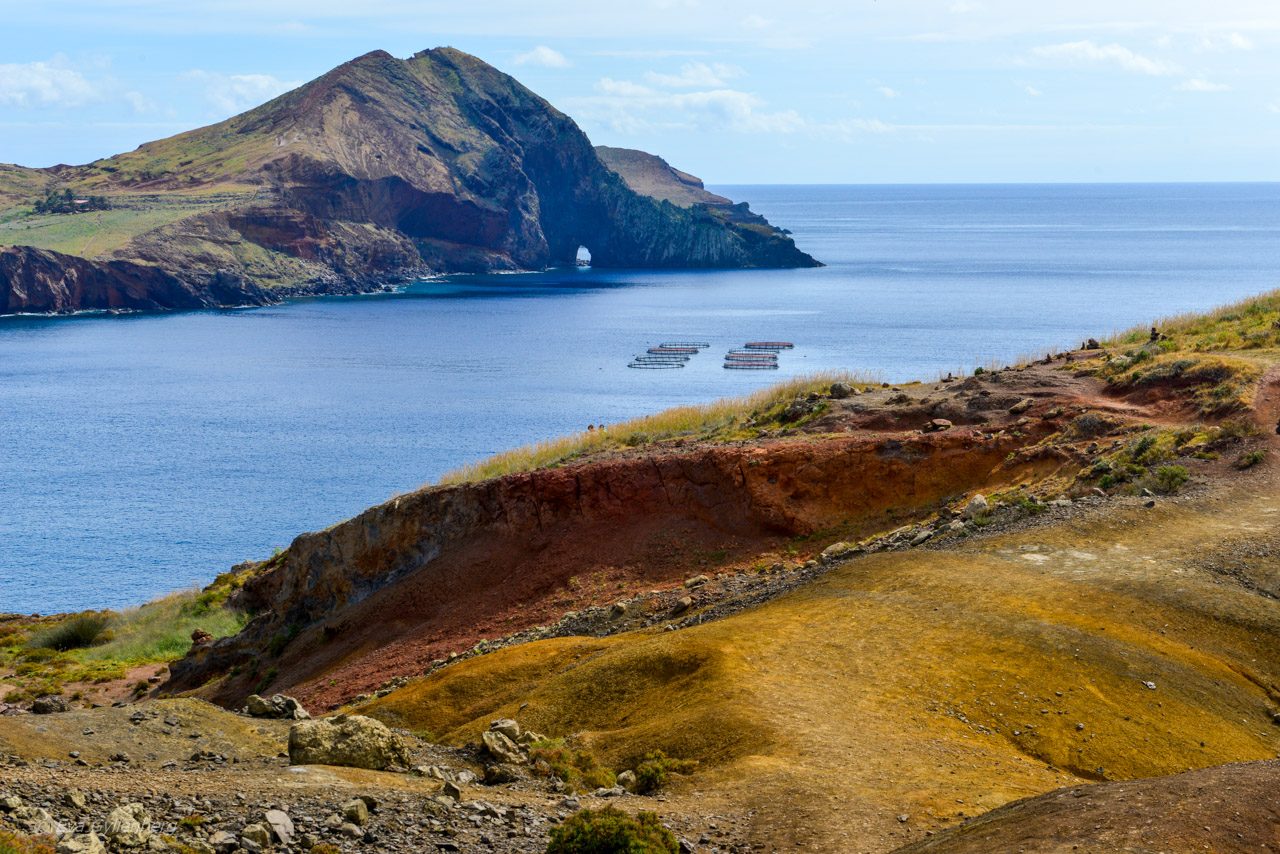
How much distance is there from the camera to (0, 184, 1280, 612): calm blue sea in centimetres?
6475

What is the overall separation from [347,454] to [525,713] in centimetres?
6213

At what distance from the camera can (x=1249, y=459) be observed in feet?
90.1

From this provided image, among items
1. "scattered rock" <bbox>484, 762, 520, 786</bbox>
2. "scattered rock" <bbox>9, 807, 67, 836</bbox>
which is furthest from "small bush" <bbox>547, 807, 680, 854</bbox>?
"scattered rock" <bbox>9, 807, 67, 836</bbox>

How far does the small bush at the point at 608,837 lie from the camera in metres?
13.0

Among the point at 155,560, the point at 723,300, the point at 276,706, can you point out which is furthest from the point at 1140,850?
the point at 723,300

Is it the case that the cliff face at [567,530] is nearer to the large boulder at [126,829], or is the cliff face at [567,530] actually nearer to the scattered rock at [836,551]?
the scattered rock at [836,551]

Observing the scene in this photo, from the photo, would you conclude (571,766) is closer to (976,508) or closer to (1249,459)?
(976,508)

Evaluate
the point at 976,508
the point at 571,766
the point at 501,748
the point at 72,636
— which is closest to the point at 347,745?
the point at 501,748

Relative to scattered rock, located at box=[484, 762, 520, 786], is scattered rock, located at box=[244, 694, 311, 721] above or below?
below

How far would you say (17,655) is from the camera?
143ft

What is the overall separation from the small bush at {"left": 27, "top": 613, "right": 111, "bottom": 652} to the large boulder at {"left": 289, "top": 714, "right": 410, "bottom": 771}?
29899 mm

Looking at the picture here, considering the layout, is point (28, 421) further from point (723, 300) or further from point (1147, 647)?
point (723, 300)

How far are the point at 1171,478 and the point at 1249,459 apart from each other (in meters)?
1.90

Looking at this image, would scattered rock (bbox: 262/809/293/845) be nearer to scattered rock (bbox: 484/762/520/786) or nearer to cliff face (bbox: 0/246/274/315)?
scattered rock (bbox: 484/762/520/786)
